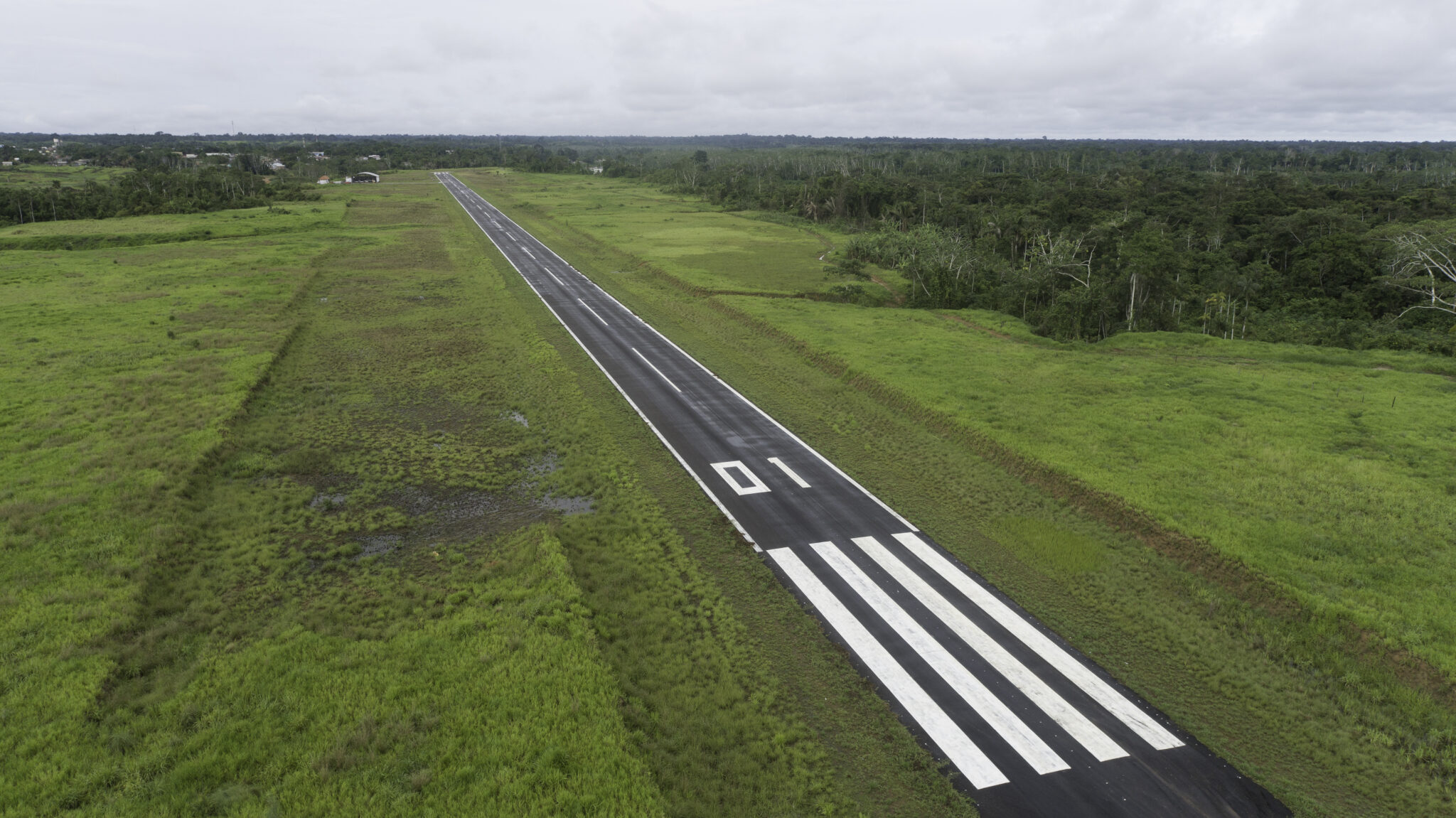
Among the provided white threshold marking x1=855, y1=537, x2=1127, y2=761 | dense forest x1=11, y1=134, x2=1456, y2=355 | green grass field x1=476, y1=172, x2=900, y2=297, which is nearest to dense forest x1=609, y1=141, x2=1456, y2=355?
dense forest x1=11, y1=134, x2=1456, y2=355

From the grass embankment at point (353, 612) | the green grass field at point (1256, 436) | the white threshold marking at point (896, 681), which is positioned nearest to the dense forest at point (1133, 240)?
the green grass field at point (1256, 436)

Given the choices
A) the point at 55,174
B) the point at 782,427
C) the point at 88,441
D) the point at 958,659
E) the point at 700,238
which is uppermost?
the point at 55,174

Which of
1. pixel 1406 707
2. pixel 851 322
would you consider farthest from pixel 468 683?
pixel 851 322

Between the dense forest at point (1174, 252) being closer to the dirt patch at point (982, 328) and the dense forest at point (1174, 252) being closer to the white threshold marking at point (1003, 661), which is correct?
the dirt patch at point (982, 328)

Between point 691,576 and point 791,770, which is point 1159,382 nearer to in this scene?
point 691,576

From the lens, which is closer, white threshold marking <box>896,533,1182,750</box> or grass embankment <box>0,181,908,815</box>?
grass embankment <box>0,181,908,815</box>

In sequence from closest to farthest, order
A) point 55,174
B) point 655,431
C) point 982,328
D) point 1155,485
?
1. point 1155,485
2. point 655,431
3. point 982,328
4. point 55,174

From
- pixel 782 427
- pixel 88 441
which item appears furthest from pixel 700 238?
pixel 88 441

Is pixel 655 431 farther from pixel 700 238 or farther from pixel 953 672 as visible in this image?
pixel 700 238

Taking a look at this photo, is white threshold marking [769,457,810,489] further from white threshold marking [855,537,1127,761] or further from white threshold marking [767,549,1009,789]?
Answer: white threshold marking [767,549,1009,789]
